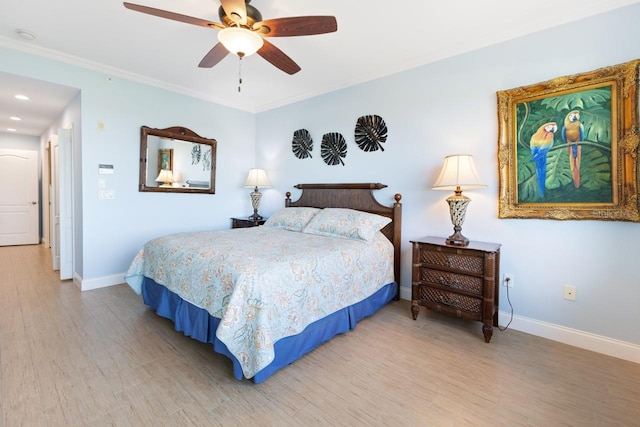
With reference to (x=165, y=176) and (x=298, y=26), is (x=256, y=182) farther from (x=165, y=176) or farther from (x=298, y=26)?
(x=298, y=26)

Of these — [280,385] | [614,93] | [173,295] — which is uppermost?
[614,93]

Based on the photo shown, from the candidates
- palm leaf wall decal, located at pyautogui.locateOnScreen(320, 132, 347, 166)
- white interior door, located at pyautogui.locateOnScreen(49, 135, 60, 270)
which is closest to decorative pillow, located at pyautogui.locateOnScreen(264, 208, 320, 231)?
palm leaf wall decal, located at pyautogui.locateOnScreen(320, 132, 347, 166)

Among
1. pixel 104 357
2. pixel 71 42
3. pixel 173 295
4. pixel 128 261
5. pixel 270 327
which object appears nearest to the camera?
pixel 270 327

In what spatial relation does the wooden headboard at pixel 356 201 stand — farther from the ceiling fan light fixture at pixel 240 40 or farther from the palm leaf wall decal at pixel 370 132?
the ceiling fan light fixture at pixel 240 40

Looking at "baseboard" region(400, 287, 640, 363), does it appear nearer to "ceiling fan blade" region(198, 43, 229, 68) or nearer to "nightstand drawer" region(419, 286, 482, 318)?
"nightstand drawer" region(419, 286, 482, 318)

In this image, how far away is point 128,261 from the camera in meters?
3.68

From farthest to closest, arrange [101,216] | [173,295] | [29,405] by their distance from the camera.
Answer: [101,216] → [173,295] → [29,405]

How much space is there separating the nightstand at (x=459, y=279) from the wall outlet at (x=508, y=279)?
26 centimetres

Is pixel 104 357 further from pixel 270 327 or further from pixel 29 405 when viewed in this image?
pixel 270 327

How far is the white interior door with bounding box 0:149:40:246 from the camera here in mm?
5895

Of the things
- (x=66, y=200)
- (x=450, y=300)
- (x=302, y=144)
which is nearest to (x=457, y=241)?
(x=450, y=300)

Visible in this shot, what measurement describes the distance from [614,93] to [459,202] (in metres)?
1.24

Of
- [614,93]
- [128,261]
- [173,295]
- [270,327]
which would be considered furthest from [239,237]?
[614,93]

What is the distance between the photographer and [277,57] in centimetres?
238
